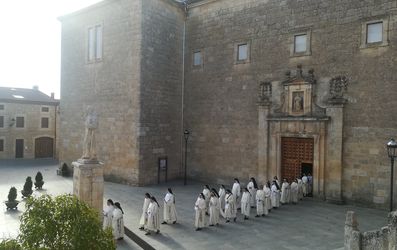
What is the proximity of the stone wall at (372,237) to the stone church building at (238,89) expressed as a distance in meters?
7.27

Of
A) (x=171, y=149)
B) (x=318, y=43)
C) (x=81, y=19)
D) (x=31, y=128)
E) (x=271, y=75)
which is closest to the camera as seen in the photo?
(x=318, y=43)

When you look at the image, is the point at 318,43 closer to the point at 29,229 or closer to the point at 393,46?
the point at 393,46

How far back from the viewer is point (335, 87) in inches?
598

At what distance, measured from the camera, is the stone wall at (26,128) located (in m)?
33.2

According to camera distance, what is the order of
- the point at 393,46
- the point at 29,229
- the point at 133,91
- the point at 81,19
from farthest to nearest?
the point at 81,19
the point at 133,91
the point at 393,46
the point at 29,229

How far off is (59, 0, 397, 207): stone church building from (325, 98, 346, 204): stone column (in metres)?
0.04

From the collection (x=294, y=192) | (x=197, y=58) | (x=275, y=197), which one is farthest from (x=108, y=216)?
(x=197, y=58)

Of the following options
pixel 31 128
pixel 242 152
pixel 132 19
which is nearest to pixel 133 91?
pixel 132 19

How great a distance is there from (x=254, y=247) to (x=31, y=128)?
31.4 m

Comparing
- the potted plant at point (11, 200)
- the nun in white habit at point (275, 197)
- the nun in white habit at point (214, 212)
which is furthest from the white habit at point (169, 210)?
the potted plant at point (11, 200)

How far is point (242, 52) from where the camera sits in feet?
61.4

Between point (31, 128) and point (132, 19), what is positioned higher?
point (132, 19)

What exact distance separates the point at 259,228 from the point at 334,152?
5.75 metres

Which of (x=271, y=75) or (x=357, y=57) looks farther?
(x=271, y=75)
